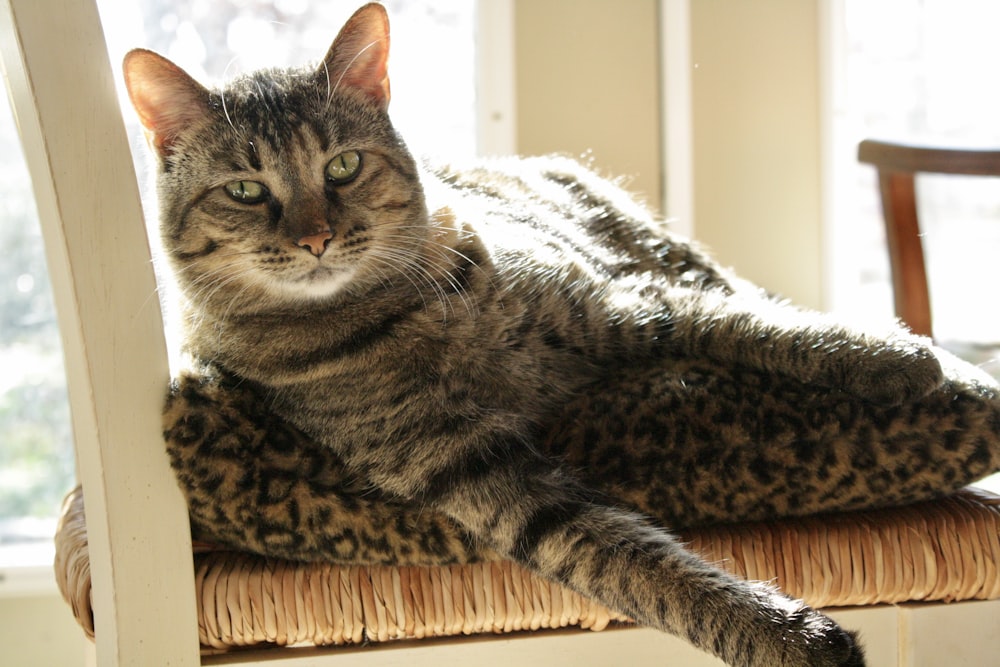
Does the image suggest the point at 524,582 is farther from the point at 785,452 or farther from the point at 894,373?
the point at 894,373

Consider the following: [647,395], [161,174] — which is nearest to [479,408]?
[647,395]

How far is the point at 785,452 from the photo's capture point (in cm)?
88

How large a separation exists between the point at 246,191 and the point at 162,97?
124 mm

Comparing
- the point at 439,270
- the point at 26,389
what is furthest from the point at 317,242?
the point at 26,389

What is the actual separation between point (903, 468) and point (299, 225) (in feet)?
Result: 2.04

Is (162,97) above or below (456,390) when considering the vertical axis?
above

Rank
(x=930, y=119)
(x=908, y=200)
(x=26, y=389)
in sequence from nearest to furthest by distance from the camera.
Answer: (x=908, y=200)
(x=26, y=389)
(x=930, y=119)

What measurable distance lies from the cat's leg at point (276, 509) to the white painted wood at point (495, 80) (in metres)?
1.16

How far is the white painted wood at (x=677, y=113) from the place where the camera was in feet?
6.21

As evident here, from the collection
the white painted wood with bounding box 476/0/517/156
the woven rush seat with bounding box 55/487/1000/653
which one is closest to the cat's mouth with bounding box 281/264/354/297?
the woven rush seat with bounding box 55/487/1000/653

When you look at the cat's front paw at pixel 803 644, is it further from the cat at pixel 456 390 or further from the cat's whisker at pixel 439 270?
the cat's whisker at pixel 439 270

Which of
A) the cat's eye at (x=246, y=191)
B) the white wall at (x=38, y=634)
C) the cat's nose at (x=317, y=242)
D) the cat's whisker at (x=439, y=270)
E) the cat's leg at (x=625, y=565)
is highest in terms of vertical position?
the cat's eye at (x=246, y=191)

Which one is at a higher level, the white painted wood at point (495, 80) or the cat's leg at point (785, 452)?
the white painted wood at point (495, 80)

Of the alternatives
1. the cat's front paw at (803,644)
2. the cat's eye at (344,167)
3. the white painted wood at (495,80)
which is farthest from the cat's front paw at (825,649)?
the white painted wood at (495,80)
